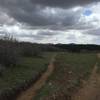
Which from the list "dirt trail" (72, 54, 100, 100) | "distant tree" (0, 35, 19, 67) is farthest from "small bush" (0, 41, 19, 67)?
"dirt trail" (72, 54, 100, 100)

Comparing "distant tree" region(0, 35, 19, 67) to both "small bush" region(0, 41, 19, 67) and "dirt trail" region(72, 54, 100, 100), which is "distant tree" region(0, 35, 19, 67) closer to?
"small bush" region(0, 41, 19, 67)

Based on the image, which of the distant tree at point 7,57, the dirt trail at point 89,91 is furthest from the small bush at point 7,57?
the dirt trail at point 89,91

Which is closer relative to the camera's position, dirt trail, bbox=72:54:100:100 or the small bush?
dirt trail, bbox=72:54:100:100

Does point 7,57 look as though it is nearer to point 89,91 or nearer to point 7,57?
point 7,57

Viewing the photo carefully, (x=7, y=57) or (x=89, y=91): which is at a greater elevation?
(x=7, y=57)

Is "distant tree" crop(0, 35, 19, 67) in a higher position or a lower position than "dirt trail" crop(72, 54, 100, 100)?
higher

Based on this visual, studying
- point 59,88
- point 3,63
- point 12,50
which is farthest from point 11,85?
point 12,50

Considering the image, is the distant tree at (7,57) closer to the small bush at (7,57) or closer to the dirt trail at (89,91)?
the small bush at (7,57)

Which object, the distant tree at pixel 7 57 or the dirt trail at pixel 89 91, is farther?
the distant tree at pixel 7 57

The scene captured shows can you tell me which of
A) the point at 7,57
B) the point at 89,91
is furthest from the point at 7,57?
the point at 89,91

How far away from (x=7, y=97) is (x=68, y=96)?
2.82 m

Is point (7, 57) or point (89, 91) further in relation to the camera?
point (7, 57)

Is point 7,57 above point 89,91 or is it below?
above

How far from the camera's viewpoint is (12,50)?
1102 inches
